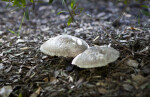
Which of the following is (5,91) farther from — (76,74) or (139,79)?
(139,79)

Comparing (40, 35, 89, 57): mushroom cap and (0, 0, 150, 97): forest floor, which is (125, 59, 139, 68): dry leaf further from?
(40, 35, 89, 57): mushroom cap

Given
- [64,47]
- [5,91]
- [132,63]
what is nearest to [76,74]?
[64,47]

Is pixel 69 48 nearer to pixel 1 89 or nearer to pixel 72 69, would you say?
pixel 72 69

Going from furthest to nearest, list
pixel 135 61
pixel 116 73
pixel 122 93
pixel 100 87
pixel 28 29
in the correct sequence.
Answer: pixel 28 29, pixel 135 61, pixel 116 73, pixel 100 87, pixel 122 93

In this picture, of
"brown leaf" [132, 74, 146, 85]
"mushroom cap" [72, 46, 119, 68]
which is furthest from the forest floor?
"mushroom cap" [72, 46, 119, 68]

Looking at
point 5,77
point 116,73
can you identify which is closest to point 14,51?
point 5,77

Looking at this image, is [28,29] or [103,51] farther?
[28,29]

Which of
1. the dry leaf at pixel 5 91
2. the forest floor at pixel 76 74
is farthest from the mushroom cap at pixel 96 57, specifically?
the dry leaf at pixel 5 91
